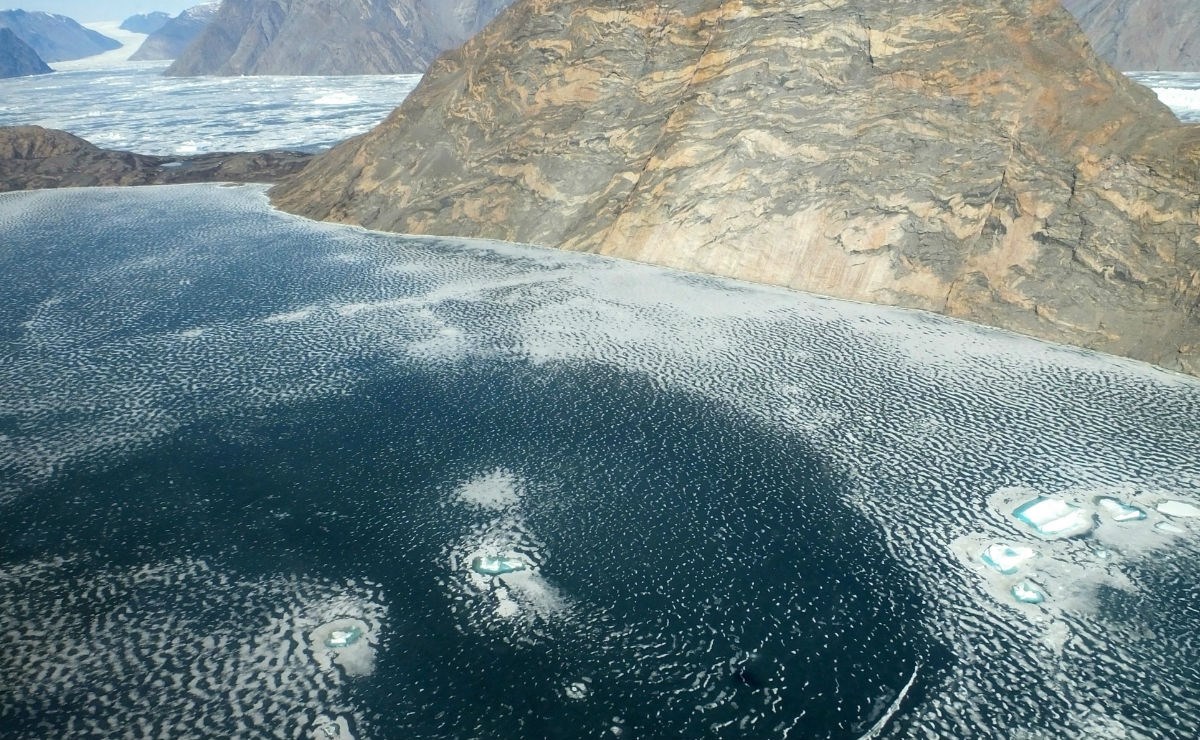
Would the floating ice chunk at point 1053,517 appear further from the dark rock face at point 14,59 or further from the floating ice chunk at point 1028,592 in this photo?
the dark rock face at point 14,59

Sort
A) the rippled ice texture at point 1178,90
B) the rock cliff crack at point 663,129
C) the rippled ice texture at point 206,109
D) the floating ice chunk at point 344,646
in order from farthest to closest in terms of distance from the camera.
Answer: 1. the rippled ice texture at point 206,109
2. the rippled ice texture at point 1178,90
3. the rock cliff crack at point 663,129
4. the floating ice chunk at point 344,646

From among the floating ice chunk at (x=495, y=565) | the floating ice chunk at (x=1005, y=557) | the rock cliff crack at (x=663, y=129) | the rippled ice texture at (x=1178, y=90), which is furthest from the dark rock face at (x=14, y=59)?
the floating ice chunk at (x=1005, y=557)

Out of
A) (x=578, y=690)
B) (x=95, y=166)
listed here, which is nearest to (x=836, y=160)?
(x=578, y=690)

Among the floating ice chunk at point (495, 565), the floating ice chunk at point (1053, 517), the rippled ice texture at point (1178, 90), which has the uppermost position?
the rippled ice texture at point (1178, 90)

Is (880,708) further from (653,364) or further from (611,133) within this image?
(611,133)

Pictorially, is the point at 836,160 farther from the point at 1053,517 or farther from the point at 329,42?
the point at 329,42

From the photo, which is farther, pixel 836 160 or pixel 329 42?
pixel 329 42

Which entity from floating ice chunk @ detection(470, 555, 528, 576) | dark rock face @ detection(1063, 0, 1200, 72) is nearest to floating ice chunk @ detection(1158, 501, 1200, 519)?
floating ice chunk @ detection(470, 555, 528, 576)
